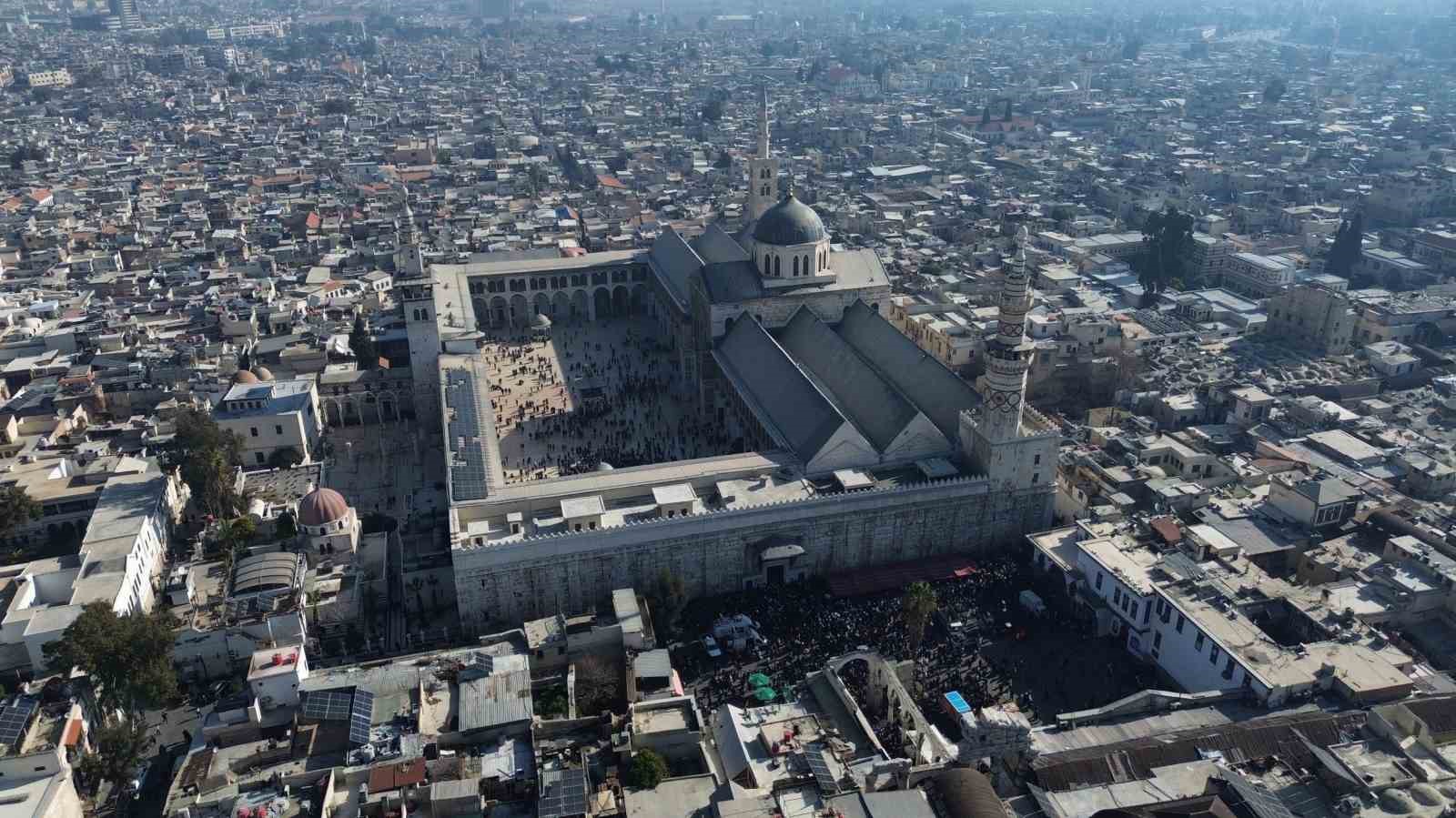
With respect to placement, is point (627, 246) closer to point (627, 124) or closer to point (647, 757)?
point (647, 757)

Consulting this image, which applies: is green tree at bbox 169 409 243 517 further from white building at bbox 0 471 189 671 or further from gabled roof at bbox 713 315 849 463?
gabled roof at bbox 713 315 849 463

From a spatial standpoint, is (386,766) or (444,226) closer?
(386,766)

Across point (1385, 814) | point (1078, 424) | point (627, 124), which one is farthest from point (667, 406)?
point (627, 124)

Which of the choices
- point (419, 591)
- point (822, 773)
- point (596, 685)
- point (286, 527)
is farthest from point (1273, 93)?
point (822, 773)

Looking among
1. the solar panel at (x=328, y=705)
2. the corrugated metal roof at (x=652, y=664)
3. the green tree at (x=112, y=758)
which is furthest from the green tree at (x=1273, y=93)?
the green tree at (x=112, y=758)

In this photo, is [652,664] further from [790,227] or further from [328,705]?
[790,227]
